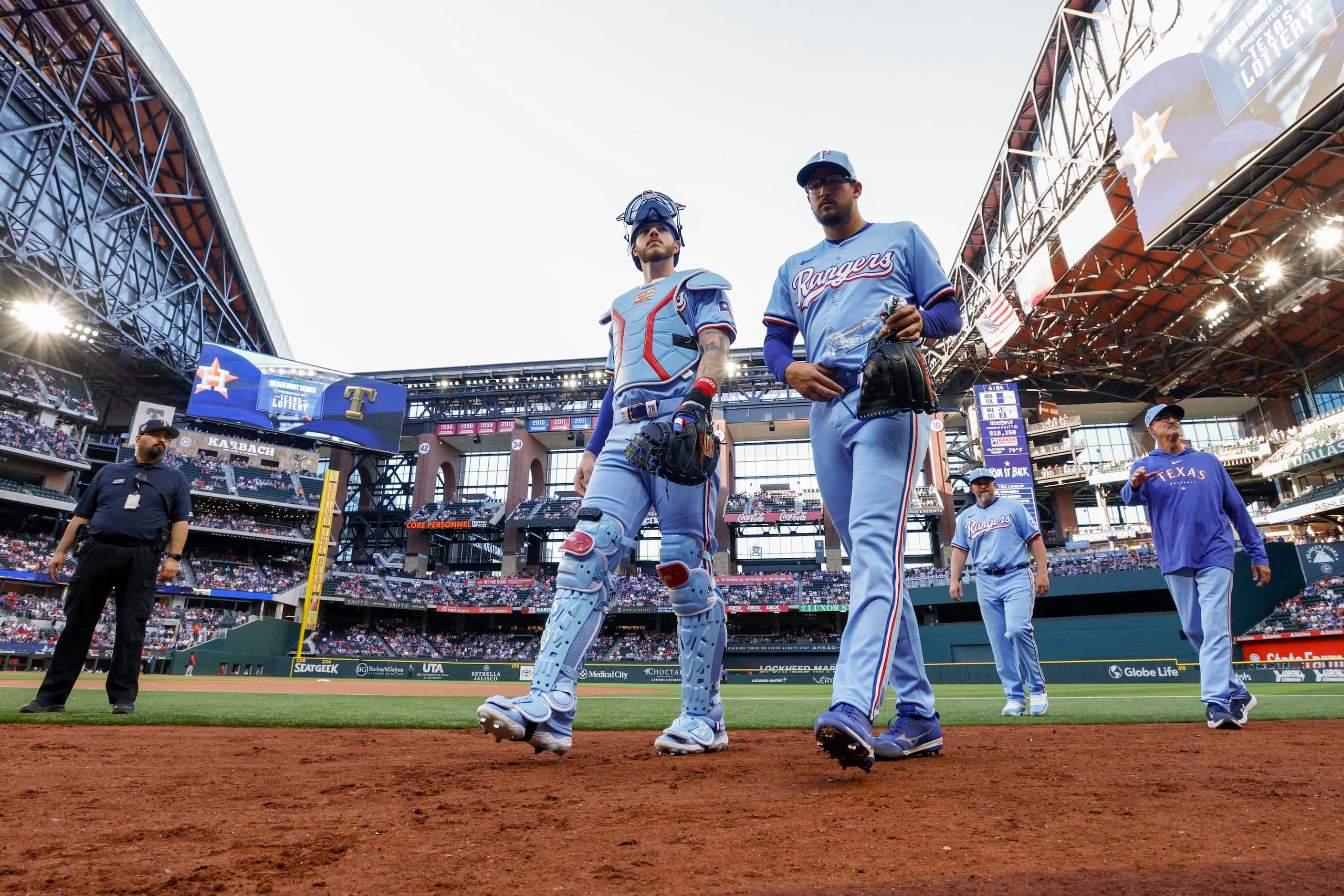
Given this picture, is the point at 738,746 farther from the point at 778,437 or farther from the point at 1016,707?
the point at 778,437

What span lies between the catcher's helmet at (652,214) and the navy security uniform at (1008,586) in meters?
3.81

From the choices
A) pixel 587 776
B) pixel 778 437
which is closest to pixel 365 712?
pixel 587 776

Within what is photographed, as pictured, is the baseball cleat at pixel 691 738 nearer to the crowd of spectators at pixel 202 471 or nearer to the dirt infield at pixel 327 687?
the dirt infield at pixel 327 687

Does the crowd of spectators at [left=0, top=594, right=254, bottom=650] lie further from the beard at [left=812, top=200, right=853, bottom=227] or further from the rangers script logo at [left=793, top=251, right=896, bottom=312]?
the beard at [left=812, top=200, right=853, bottom=227]

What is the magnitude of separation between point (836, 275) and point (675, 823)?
2366mm

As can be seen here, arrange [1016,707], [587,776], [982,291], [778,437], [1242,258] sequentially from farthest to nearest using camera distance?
[778,437]
[982,291]
[1242,258]
[1016,707]
[587,776]

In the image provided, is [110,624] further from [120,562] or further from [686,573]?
[686,573]

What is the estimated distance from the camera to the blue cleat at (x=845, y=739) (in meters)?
→ 2.14

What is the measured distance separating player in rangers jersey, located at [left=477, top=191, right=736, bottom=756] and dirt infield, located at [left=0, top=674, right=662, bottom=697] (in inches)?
314

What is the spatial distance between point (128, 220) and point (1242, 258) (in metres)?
44.7

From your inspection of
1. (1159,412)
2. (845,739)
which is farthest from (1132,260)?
(845,739)

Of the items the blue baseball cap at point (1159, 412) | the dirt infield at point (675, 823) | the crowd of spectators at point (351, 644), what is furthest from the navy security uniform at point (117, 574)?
the crowd of spectators at point (351, 644)

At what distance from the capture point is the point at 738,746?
3586 millimetres

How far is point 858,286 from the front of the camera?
3086mm
